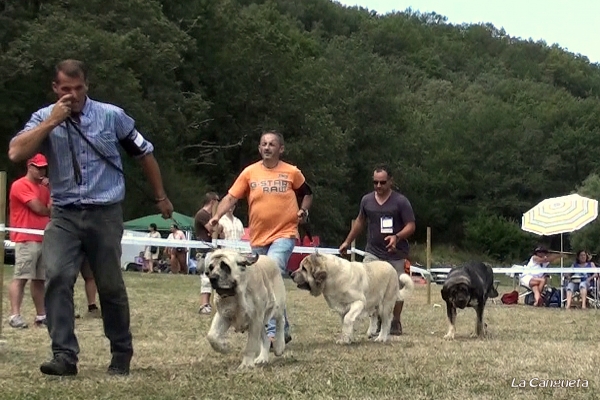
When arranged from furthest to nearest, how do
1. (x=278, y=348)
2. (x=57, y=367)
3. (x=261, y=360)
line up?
1. (x=278, y=348)
2. (x=261, y=360)
3. (x=57, y=367)

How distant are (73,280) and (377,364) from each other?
2311mm

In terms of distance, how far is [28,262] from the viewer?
9828 mm

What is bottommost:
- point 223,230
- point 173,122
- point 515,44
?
point 223,230

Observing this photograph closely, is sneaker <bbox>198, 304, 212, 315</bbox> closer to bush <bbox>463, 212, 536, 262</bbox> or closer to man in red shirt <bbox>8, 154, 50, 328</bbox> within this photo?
man in red shirt <bbox>8, 154, 50, 328</bbox>

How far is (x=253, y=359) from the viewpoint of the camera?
6.86 metres

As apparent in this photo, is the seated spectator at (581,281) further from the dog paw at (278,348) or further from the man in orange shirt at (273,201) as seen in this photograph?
the dog paw at (278,348)

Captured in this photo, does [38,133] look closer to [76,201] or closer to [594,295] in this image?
[76,201]

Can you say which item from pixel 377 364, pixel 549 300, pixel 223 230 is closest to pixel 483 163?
pixel 549 300

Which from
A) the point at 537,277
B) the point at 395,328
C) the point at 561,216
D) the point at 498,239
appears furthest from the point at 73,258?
the point at 498,239

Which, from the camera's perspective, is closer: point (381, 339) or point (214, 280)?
point (214, 280)

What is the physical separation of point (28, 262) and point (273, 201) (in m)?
3.16

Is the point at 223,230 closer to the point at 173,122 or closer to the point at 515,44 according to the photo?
the point at 173,122

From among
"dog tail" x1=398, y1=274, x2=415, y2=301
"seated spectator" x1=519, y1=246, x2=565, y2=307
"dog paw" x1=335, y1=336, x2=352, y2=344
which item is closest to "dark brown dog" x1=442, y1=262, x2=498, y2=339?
"dog tail" x1=398, y1=274, x2=415, y2=301

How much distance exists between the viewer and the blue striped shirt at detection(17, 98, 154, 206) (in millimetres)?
5934
